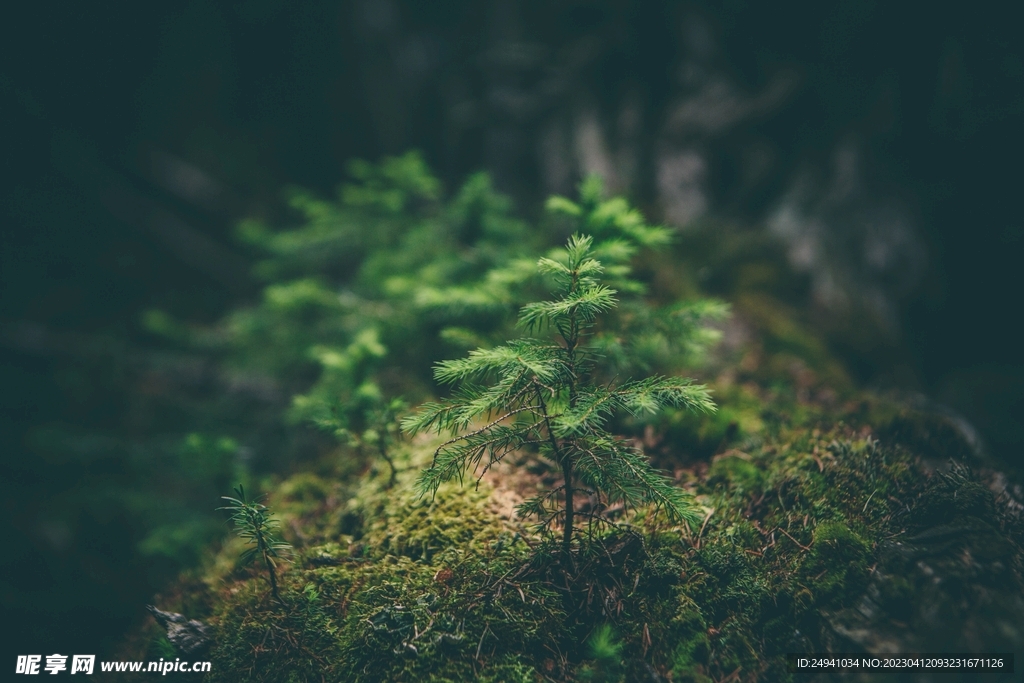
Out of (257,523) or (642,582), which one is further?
(642,582)

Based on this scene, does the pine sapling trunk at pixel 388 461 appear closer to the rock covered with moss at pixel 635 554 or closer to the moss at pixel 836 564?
the rock covered with moss at pixel 635 554

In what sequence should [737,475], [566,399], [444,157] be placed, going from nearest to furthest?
[566,399], [737,475], [444,157]

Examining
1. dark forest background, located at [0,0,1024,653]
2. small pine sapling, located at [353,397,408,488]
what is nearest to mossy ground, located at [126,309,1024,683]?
small pine sapling, located at [353,397,408,488]

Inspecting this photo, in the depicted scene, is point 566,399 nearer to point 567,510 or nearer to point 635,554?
point 567,510

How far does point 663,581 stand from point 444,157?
609cm

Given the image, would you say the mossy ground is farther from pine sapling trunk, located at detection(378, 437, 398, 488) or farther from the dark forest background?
the dark forest background

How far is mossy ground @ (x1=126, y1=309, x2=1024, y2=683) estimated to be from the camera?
226 cm

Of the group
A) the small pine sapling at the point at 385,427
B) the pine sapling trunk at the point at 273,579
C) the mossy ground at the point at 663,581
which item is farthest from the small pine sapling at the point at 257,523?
the small pine sapling at the point at 385,427

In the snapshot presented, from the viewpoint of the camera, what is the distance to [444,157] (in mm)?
6762

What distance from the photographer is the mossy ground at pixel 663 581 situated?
7.42ft

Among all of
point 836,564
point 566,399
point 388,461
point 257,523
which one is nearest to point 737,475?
point 836,564

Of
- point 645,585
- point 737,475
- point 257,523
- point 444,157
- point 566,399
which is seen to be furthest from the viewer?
point 444,157

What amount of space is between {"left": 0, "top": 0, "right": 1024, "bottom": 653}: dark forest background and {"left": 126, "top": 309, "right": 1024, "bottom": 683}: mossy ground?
244 centimetres

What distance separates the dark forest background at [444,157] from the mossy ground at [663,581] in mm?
2445
